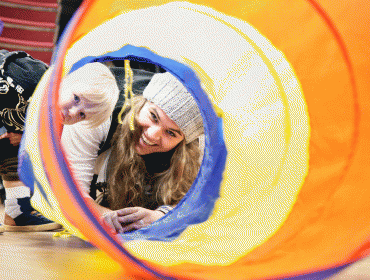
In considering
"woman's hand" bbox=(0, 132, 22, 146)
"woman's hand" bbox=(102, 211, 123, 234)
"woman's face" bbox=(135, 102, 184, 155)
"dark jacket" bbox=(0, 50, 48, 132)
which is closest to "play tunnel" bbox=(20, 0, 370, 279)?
"woman's hand" bbox=(102, 211, 123, 234)

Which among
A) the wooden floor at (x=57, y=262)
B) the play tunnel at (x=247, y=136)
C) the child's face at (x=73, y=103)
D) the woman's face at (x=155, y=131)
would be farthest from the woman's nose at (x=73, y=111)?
the wooden floor at (x=57, y=262)

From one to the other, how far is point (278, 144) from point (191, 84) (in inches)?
15.8

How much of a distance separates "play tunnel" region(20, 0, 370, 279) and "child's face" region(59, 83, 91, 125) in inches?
5.3

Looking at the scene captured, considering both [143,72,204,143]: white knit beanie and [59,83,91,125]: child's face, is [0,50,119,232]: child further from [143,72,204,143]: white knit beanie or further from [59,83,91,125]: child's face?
[143,72,204,143]: white knit beanie

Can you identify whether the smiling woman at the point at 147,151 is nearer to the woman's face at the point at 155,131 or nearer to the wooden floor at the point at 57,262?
the woman's face at the point at 155,131

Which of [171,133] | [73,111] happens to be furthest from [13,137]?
[171,133]

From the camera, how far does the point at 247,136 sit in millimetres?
1323

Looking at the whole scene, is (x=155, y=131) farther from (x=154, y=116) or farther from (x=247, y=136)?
(x=247, y=136)

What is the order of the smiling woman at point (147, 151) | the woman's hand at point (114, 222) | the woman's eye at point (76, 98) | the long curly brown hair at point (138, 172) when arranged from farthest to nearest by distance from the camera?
the long curly brown hair at point (138, 172) → the smiling woman at point (147, 151) → the woman's eye at point (76, 98) → the woman's hand at point (114, 222)

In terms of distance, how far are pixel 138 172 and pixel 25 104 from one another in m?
0.53

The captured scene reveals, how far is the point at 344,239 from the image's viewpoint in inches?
31.9

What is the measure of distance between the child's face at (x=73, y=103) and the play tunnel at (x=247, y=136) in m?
0.13

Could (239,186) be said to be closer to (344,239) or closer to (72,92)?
(344,239)

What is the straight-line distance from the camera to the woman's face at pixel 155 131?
1.49 metres
